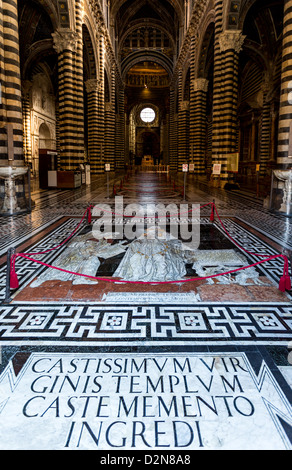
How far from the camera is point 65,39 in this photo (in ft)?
57.2

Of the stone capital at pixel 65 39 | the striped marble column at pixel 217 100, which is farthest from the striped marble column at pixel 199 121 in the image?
the stone capital at pixel 65 39

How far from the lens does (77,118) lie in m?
19.1

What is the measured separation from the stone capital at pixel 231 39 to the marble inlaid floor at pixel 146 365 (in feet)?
53.3

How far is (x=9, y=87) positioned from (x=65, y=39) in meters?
9.13

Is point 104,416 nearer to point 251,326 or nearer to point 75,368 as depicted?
point 75,368

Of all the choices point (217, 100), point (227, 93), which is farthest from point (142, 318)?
point (217, 100)

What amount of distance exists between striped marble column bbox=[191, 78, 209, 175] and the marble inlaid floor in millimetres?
22290

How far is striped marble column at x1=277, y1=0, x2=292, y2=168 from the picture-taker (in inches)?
395

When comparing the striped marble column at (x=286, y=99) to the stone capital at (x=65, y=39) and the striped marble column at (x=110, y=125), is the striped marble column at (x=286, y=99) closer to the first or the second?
the stone capital at (x=65, y=39)

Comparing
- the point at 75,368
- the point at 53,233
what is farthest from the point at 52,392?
the point at 53,233

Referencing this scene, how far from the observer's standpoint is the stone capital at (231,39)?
1744 cm

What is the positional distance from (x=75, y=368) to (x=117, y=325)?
814mm

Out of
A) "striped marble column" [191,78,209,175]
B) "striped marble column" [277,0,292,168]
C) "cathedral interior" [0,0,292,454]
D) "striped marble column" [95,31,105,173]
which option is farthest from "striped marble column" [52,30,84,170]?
"striped marble column" [277,0,292,168]

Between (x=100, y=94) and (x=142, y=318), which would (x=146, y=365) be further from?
(x=100, y=94)
